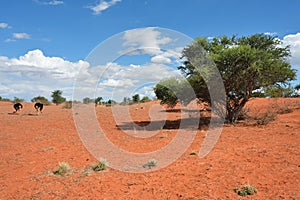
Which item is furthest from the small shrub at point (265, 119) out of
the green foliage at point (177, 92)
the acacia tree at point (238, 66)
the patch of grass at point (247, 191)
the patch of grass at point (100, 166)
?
the patch of grass at point (100, 166)

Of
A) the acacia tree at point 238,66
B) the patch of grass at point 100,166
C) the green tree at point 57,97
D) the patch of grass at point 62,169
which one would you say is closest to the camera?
the patch of grass at point 62,169

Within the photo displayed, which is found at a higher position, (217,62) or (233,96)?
(217,62)

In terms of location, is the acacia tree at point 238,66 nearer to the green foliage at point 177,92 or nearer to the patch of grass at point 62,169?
the green foliage at point 177,92

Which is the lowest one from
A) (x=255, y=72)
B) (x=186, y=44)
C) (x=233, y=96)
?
(x=233, y=96)

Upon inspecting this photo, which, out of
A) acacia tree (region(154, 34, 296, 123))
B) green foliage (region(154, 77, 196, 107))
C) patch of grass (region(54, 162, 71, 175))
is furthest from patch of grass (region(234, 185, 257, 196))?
green foliage (region(154, 77, 196, 107))

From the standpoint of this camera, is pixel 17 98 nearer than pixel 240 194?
No

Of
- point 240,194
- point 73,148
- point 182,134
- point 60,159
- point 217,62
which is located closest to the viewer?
point 240,194

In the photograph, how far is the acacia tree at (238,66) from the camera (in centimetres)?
1438

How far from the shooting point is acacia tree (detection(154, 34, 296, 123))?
1438cm

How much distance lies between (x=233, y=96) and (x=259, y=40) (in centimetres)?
404

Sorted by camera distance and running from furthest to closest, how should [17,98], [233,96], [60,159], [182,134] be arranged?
[17,98] → [233,96] → [182,134] → [60,159]

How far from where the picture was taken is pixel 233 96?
17.3 meters

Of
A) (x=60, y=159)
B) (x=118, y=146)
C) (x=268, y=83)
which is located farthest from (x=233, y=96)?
(x=60, y=159)

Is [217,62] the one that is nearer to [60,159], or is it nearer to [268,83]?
[268,83]
